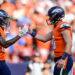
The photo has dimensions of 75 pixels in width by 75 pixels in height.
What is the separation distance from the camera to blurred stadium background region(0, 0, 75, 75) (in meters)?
7.60

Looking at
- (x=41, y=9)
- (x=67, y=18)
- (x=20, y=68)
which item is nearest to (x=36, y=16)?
(x=41, y=9)

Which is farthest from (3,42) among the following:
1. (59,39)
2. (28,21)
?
(28,21)

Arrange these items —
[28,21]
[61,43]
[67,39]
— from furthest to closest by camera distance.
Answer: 1. [28,21]
2. [61,43]
3. [67,39]

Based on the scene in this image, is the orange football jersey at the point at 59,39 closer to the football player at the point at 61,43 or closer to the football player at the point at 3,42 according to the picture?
the football player at the point at 61,43

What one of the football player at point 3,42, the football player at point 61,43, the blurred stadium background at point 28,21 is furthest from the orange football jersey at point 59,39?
the blurred stadium background at point 28,21

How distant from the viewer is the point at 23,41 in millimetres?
7711

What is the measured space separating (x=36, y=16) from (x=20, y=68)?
96.9 inches

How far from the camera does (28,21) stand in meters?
8.13

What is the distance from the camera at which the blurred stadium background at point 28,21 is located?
7598 mm

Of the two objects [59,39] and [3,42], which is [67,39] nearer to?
[59,39]

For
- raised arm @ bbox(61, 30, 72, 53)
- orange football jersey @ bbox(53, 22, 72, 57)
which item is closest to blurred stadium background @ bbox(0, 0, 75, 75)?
orange football jersey @ bbox(53, 22, 72, 57)

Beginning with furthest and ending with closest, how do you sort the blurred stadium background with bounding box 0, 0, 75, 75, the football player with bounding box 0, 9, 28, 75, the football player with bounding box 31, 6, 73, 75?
the blurred stadium background with bounding box 0, 0, 75, 75 → the football player with bounding box 0, 9, 28, 75 → the football player with bounding box 31, 6, 73, 75

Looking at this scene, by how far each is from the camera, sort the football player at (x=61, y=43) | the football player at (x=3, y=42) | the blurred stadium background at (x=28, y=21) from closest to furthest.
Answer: the football player at (x=61, y=43) < the football player at (x=3, y=42) < the blurred stadium background at (x=28, y=21)

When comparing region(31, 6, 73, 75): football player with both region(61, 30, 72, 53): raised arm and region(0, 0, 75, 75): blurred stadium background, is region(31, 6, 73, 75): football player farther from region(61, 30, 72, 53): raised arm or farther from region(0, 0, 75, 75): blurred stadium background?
region(0, 0, 75, 75): blurred stadium background
